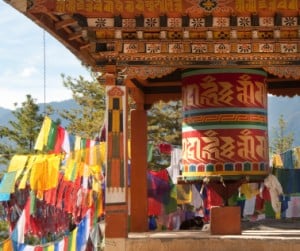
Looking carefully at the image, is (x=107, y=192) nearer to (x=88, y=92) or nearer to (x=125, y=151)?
(x=125, y=151)

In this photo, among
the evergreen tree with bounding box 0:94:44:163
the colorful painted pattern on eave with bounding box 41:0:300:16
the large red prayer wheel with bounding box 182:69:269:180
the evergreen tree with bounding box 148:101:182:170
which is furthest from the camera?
the evergreen tree with bounding box 0:94:44:163

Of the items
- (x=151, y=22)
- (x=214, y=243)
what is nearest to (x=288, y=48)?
(x=151, y=22)

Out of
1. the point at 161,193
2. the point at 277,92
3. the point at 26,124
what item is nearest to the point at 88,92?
the point at 26,124

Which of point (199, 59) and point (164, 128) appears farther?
point (164, 128)

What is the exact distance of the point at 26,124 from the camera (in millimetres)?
40156

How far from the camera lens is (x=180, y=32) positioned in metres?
9.11

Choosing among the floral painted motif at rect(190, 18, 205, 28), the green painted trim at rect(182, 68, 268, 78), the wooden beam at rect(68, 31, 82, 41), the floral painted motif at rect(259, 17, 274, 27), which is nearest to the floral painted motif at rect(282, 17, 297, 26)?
the floral painted motif at rect(259, 17, 274, 27)

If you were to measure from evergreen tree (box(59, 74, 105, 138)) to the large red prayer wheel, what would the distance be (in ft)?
74.9

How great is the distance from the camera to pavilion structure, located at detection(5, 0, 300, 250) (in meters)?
8.77

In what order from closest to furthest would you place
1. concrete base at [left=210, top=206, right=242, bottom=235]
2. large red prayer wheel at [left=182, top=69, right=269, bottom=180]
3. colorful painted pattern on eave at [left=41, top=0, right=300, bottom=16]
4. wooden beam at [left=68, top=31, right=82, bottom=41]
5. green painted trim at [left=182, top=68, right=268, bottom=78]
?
1. colorful painted pattern on eave at [left=41, top=0, right=300, bottom=16]
2. concrete base at [left=210, top=206, right=242, bottom=235]
3. large red prayer wheel at [left=182, top=69, right=269, bottom=180]
4. green painted trim at [left=182, top=68, right=268, bottom=78]
5. wooden beam at [left=68, top=31, right=82, bottom=41]

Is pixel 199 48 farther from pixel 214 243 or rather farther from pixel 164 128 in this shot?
pixel 164 128

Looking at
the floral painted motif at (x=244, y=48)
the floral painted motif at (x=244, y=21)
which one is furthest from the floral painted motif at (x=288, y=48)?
the floral painted motif at (x=244, y=21)

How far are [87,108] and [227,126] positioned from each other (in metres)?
26.5

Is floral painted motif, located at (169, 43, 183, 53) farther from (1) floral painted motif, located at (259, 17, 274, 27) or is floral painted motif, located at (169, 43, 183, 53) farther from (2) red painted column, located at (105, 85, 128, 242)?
(1) floral painted motif, located at (259, 17, 274, 27)
